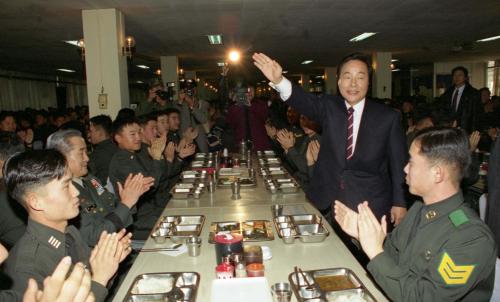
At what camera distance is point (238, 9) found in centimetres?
586

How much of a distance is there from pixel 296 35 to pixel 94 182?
259 inches

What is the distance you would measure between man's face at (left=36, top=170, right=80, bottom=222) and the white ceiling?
4.10 m

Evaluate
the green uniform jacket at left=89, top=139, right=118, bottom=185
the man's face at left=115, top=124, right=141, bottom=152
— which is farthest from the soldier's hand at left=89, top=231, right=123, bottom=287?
the green uniform jacket at left=89, top=139, right=118, bottom=185

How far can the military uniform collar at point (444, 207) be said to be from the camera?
1.58m

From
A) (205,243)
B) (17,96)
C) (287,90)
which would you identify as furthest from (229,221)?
(17,96)

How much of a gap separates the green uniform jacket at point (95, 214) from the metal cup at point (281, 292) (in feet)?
4.39

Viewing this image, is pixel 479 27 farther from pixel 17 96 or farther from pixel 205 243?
pixel 17 96

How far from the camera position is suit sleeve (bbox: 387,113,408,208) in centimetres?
244

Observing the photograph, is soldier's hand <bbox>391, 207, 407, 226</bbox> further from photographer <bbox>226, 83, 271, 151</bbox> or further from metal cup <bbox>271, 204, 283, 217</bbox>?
photographer <bbox>226, 83, 271, 151</bbox>

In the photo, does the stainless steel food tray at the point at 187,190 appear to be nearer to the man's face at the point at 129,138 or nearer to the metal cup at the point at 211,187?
the metal cup at the point at 211,187

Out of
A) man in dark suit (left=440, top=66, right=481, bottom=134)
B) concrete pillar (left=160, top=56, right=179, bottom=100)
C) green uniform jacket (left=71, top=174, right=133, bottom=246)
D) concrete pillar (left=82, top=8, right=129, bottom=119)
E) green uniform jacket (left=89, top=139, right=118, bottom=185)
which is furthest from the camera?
concrete pillar (left=160, top=56, right=179, bottom=100)

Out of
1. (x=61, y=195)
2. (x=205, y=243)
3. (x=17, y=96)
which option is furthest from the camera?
(x=17, y=96)

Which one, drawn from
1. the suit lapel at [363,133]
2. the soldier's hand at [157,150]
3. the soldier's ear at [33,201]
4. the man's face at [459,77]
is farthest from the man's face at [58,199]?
the man's face at [459,77]

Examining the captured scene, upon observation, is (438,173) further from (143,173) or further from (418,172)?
(143,173)
